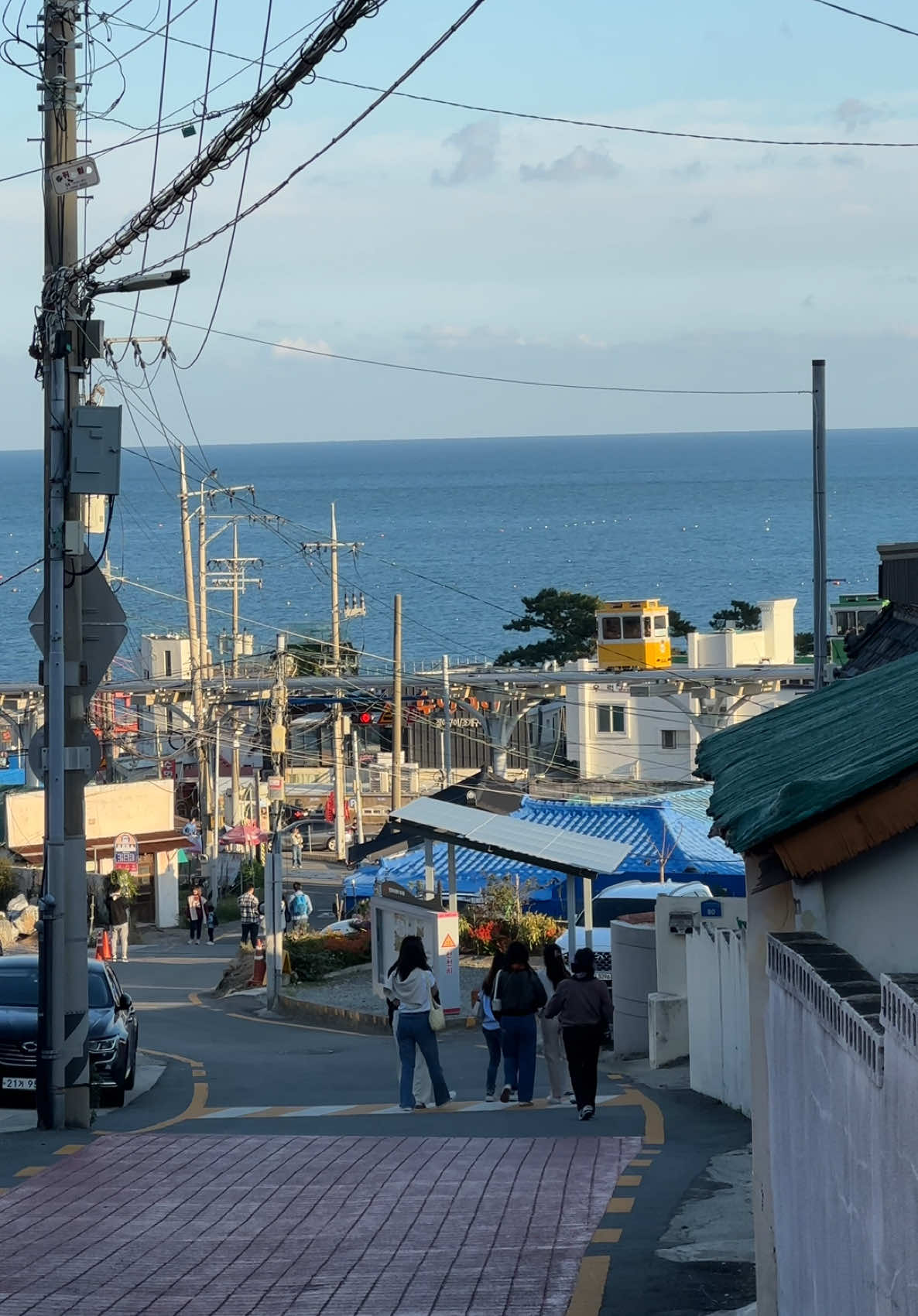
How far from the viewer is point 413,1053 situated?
14.5 m

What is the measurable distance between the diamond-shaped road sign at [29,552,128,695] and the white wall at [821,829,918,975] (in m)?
9.18

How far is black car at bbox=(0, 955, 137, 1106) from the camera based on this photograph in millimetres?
15406

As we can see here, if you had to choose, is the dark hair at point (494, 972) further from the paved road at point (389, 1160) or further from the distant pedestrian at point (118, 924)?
the distant pedestrian at point (118, 924)

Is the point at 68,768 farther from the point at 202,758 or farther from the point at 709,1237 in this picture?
the point at 202,758

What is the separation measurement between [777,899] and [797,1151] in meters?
1.10

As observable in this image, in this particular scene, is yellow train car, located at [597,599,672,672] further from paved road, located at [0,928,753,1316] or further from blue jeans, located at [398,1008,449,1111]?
blue jeans, located at [398,1008,449,1111]

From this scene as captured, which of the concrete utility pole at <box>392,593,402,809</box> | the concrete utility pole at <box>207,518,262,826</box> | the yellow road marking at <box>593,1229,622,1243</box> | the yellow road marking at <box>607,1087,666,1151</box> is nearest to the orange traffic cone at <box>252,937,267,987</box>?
the yellow road marking at <box>607,1087,666,1151</box>

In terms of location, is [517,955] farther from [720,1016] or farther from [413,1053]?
[720,1016]

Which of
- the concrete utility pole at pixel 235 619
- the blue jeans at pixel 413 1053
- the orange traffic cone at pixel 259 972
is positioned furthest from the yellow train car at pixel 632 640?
the blue jeans at pixel 413 1053

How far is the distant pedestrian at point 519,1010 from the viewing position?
14375 millimetres

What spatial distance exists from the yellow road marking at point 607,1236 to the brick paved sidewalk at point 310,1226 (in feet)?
0.20

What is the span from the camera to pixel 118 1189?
35.6ft

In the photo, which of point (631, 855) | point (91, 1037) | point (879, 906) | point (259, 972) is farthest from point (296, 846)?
point (879, 906)

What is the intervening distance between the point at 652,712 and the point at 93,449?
56.0 m
